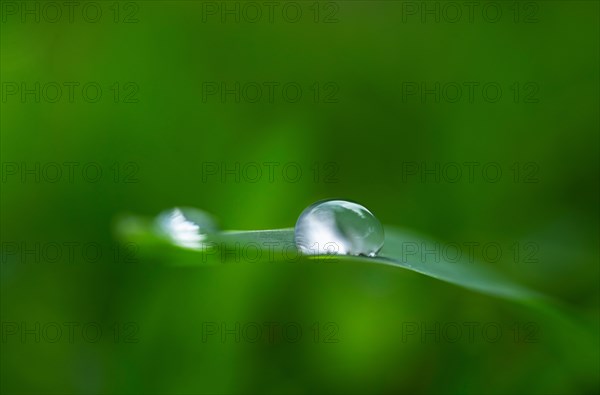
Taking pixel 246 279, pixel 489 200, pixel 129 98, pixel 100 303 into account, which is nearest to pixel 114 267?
pixel 100 303

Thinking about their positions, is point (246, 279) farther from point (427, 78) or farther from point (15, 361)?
point (427, 78)

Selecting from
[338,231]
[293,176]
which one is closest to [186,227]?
[338,231]

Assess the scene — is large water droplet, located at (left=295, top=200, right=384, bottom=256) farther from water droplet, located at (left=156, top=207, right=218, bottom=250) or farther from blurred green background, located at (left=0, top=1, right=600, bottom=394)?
blurred green background, located at (left=0, top=1, right=600, bottom=394)

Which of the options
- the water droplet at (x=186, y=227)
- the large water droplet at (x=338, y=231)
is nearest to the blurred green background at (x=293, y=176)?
the water droplet at (x=186, y=227)

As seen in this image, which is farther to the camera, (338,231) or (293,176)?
(293,176)

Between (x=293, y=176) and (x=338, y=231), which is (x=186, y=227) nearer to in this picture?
(x=338, y=231)
